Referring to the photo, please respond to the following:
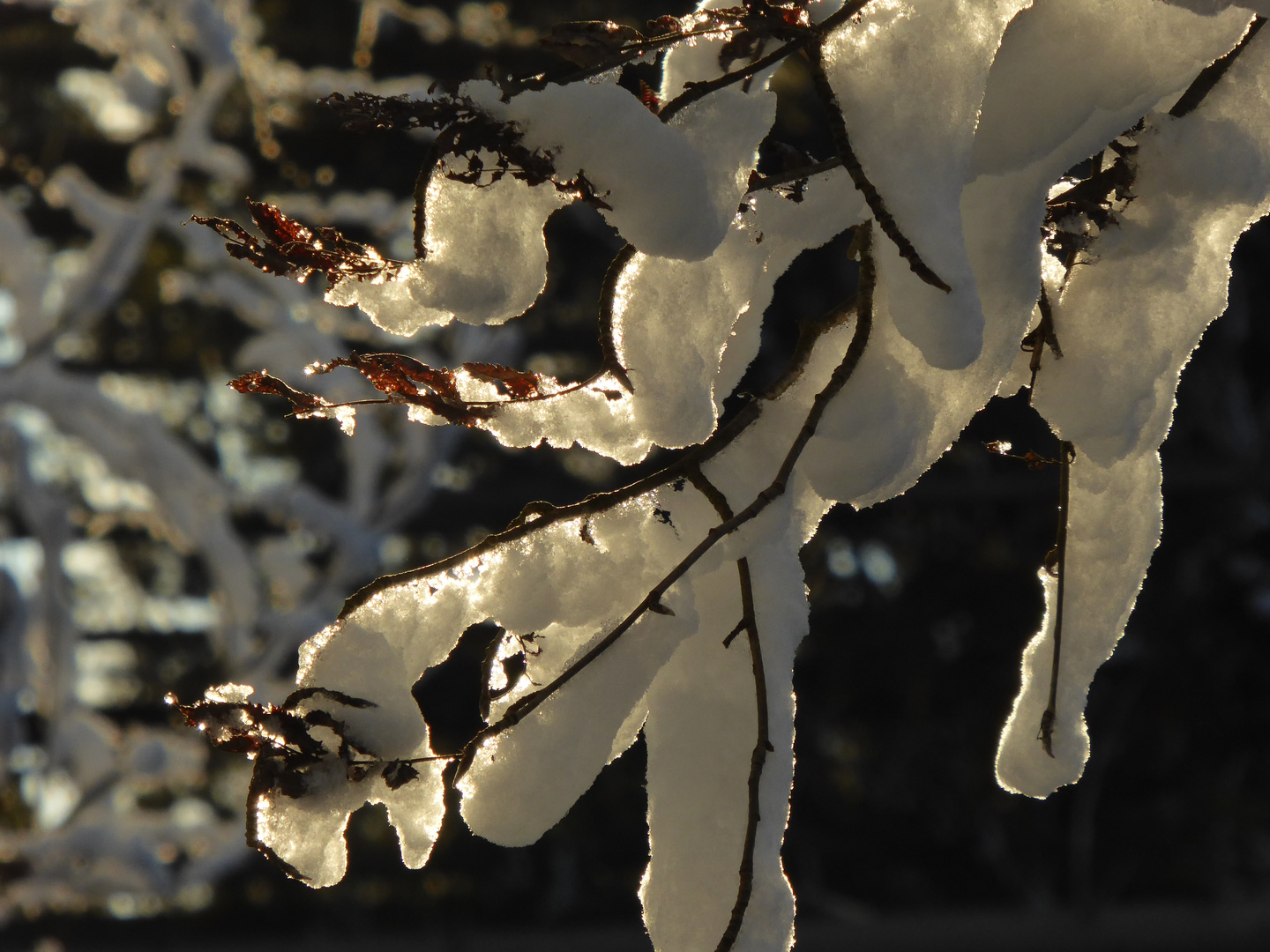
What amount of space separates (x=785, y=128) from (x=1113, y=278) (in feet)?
16.9

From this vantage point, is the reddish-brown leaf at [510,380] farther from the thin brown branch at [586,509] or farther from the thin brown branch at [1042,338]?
the thin brown branch at [1042,338]

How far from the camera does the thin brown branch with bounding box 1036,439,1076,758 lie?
0.83m

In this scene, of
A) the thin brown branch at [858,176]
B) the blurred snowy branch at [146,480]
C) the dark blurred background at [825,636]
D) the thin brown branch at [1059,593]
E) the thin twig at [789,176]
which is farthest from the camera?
the dark blurred background at [825,636]

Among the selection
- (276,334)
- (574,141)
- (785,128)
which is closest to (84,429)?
(276,334)

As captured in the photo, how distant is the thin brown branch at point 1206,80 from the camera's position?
0.74 meters

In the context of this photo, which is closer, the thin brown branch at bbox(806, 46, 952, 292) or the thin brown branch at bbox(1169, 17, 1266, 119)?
the thin brown branch at bbox(806, 46, 952, 292)

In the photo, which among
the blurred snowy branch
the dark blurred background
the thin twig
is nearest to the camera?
the thin twig

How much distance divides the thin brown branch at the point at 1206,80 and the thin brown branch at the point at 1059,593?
228 mm

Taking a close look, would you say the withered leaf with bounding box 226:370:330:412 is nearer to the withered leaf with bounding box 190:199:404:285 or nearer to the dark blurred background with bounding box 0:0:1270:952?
the withered leaf with bounding box 190:199:404:285

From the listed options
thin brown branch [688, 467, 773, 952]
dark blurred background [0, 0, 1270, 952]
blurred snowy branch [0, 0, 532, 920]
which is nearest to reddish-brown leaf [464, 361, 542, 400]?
thin brown branch [688, 467, 773, 952]

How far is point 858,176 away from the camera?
1.98ft

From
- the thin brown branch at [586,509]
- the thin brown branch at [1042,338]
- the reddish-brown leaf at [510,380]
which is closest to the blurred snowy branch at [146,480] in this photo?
the thin brown branch at [586,509]

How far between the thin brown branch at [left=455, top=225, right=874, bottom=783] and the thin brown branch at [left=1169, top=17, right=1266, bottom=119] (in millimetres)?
227

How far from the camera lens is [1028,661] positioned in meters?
0.93
